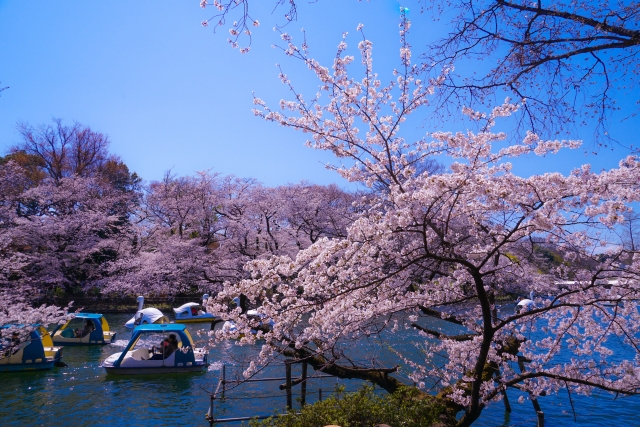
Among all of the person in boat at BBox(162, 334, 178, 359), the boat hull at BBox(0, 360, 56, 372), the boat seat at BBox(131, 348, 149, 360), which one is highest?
the person in boat at BBox(162, 334, 178, 359)

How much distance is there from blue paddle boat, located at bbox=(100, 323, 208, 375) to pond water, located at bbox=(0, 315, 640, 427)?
0.61 feet

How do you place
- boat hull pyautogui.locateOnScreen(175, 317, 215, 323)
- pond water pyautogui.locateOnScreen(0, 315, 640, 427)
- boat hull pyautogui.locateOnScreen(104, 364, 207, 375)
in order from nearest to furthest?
pond water pyautogui.locateOnScreen(0, 315, 640, 427) < boat hull pyautogui.locateOnScreen(104, 364, 207, 375) < boat hull pyautogui.locateOnScreen(175, 317, 215, 323)

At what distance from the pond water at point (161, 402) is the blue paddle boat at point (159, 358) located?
0.18 meters

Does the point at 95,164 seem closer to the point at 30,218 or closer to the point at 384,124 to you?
the point at 30,218

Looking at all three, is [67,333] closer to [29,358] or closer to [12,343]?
[29,358]

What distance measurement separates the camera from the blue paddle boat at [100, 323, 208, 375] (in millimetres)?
10336

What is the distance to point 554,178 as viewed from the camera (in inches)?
123

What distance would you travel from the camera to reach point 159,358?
1067 centimetres

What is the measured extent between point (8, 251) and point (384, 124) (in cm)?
1848

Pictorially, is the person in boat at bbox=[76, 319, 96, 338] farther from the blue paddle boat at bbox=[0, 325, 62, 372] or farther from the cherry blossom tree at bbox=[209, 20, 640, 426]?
the cherry blossom tree at bbox=[209, 20, 640, 426]

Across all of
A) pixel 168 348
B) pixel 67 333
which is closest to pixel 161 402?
pixel 168 348

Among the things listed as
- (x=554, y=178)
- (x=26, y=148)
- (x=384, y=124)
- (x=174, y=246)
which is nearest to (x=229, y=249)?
(x=174, y=246)

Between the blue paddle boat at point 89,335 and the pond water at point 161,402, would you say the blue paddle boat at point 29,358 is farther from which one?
A: the blue paddle boat at point 89,335

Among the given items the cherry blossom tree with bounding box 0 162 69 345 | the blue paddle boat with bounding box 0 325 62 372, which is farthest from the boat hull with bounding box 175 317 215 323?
the blue paddle boat with bounding box 0 325 62 372
